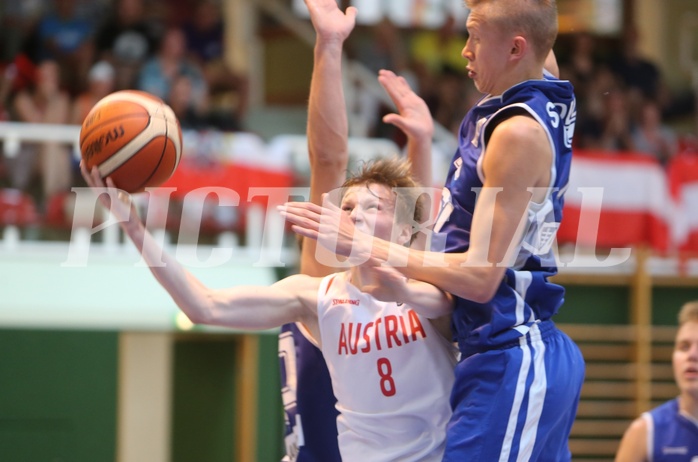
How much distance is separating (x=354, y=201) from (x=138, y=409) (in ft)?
18.0

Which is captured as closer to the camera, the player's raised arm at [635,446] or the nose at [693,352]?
the nose at [693,352]

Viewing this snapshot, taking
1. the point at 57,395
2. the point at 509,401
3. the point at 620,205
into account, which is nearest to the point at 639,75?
the point at 620,205

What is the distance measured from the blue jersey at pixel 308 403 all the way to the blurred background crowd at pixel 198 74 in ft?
16.7

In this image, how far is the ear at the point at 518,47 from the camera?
324 cm

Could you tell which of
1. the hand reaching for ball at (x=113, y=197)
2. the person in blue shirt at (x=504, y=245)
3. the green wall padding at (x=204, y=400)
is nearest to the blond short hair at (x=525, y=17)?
the person in blue shirt at (x=504, y=245)

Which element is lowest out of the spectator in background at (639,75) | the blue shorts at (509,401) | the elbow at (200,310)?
the blue shorts at (509,401)

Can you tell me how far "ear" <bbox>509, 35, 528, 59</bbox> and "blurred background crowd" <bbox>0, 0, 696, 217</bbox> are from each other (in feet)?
19.9

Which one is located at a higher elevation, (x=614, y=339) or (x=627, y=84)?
(x=627, y=84)

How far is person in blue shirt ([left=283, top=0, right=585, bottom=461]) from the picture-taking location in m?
3.07

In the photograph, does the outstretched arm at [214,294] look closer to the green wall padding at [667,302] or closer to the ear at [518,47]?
the ear at [518,47]

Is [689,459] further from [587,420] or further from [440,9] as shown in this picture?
[440,9]

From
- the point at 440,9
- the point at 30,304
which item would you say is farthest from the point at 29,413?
the point at 440,9

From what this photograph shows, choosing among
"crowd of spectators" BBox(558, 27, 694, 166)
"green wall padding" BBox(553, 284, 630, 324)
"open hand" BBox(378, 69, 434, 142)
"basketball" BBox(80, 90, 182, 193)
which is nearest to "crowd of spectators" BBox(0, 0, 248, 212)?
"green wall padding" BBox(553, 284, 630, 324)

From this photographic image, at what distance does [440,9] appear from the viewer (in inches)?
548
